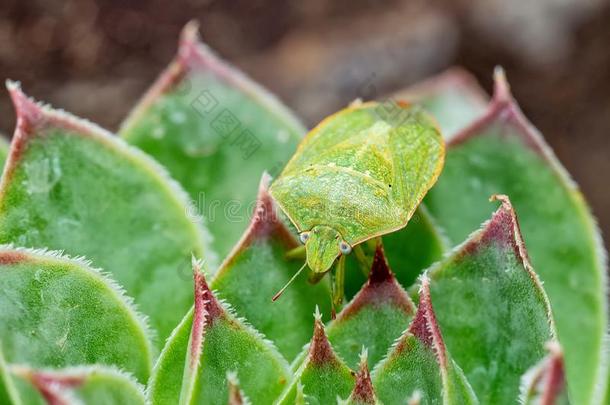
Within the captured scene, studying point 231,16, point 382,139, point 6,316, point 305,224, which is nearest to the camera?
point 6,316

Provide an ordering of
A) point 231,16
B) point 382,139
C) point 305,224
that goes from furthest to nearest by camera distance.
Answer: point 231,16 → point 382,139 → point 305,224

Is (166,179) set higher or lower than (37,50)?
higher

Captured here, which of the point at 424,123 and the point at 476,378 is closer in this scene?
the point at 476,378

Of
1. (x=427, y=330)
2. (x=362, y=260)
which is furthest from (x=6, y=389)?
(x=362, y=260)

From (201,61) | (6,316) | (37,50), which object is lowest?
(37,50)

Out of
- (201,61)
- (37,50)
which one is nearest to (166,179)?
(201,61)

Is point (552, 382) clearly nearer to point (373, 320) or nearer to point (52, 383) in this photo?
point (373, 320)

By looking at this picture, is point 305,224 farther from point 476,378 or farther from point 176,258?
point 476,378

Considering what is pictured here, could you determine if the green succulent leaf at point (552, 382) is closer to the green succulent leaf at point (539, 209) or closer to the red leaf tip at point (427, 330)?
the red leaf tip at point (427, 330)
